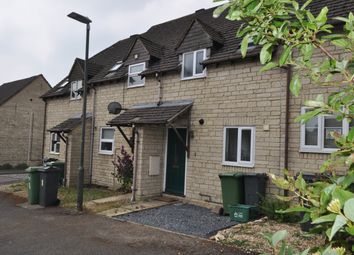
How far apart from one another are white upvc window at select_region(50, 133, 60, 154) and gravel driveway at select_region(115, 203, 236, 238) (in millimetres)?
11297

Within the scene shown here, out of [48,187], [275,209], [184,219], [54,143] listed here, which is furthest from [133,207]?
[54,143]

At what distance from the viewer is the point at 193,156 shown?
493 inches

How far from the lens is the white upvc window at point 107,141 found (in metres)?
16.5

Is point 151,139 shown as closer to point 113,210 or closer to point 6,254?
point 113,210

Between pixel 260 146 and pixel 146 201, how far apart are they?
4558 millimetres

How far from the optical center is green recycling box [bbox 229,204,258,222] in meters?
9.38

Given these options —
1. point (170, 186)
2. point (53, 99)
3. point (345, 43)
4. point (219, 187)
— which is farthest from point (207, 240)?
point (53, 99)

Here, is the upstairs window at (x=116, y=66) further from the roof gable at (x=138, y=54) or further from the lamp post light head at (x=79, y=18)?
the lamp post light head at (x=79, y=18)

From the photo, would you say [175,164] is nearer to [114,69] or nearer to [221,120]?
[221,120]

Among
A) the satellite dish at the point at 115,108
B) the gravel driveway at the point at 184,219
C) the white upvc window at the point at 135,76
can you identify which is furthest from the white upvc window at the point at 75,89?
the gravel driveway at the point at 184,219

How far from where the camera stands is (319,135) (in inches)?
378

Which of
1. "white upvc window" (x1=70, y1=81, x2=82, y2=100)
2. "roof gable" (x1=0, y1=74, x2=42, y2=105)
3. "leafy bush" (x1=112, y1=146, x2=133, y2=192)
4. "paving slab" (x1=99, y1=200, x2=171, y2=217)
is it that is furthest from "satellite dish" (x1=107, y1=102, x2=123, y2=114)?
"roof gable" (x1=0, y1=74, x2=42, y2=105)

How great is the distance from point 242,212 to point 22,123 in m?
27.4

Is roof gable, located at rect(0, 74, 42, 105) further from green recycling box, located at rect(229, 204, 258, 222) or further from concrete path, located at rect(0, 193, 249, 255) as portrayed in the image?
green recycling box, located at rect(229, 204, 258, 222)
